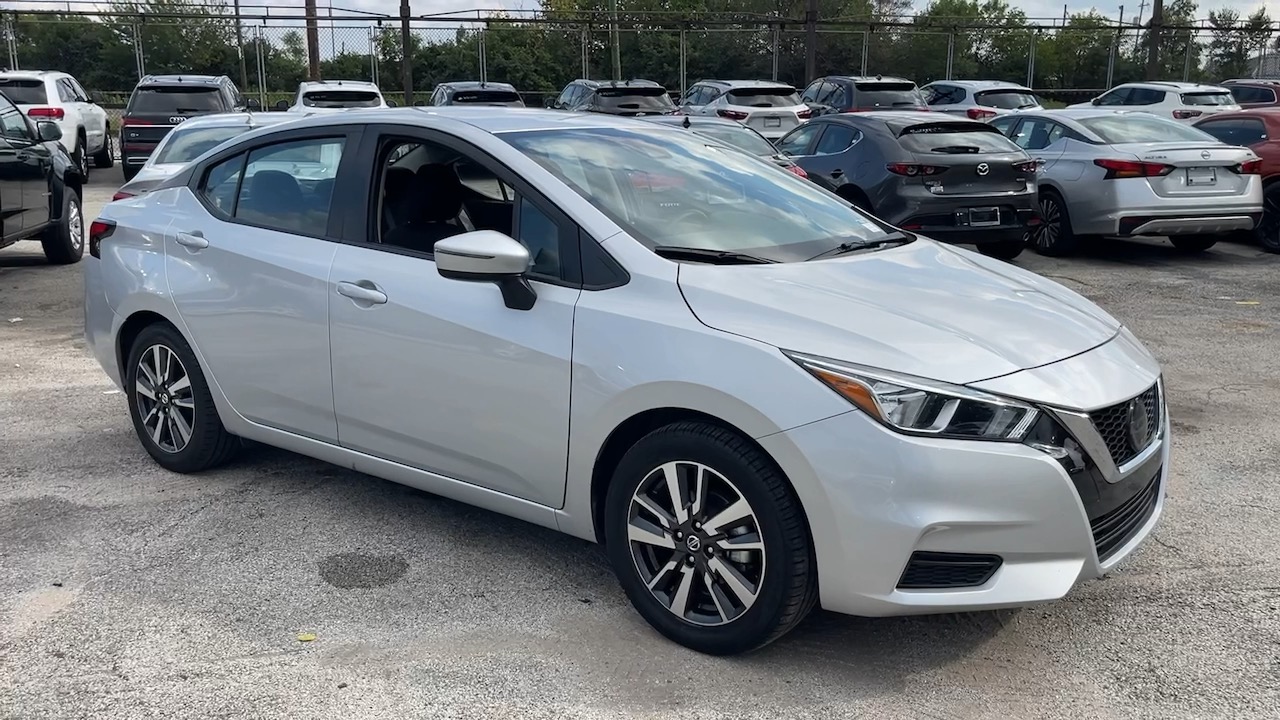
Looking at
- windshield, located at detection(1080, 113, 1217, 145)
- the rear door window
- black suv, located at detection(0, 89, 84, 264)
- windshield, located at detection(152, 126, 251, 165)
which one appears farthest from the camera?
windshield, located at detection(1080, 113, 1217, 145)

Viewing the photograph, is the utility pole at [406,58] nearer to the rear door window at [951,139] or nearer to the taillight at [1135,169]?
the rear door window at [951,139]

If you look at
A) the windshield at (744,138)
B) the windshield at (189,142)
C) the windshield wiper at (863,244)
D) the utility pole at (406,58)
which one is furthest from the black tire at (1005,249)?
the utility pole at (406,58)

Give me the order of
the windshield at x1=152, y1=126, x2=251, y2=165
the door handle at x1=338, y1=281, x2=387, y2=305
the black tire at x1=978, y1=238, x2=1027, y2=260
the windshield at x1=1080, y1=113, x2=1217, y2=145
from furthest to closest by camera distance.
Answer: the windshield at x1=1080, y1=113, x2=1217, y2=145 → the black tire at x1=978, y1=238, x2=1027, y2=260 → the windshield at x1=152, y1=126, x2=251, y2=165 → the door handle at x1=338, y1=281, x2=387, y2=305

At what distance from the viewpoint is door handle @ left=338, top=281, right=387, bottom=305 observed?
13.6ft

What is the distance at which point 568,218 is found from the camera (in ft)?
12.4

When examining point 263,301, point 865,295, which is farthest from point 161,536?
point 865,295

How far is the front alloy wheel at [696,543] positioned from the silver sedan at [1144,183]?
29.6 feet

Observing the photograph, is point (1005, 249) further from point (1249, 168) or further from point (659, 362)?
point (659, 362)

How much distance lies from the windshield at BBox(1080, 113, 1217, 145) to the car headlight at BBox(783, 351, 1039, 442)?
31.0ft

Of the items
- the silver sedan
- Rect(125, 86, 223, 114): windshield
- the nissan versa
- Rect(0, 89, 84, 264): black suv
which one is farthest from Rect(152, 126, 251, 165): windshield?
the silver sedan

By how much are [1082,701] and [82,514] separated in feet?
12.6

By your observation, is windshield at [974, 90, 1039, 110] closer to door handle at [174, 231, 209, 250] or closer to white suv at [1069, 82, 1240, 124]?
white suv at [1069, 82, 1240, 124]

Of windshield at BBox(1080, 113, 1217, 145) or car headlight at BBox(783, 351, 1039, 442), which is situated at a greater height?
windshield at BBox(1080, 113, 1217, 145)

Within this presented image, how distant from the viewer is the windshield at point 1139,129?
457 inches
